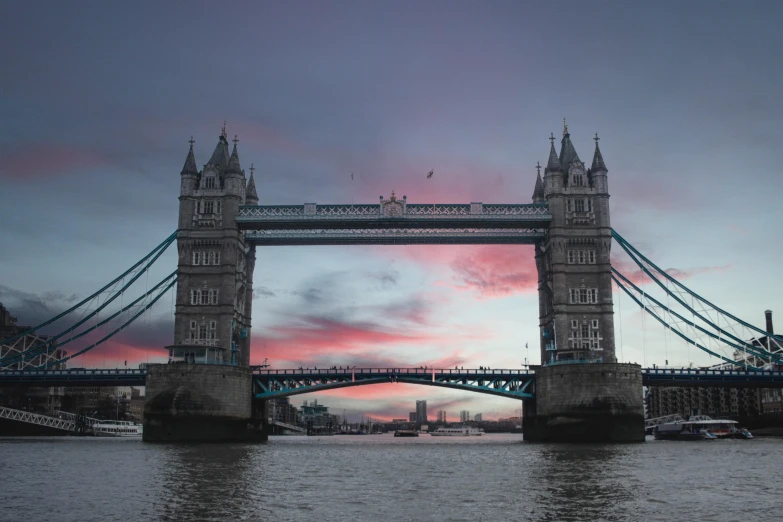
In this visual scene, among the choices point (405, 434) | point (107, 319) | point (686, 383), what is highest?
point (107, 319)

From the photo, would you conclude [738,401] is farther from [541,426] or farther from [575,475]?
[575,475]

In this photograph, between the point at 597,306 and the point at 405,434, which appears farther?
the point at 405,434

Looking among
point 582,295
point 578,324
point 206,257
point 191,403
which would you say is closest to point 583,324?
point 578,324

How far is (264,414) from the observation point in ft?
321

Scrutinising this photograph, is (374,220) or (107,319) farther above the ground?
(374,220)

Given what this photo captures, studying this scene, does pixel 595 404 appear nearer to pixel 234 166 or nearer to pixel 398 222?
pixel 398 222

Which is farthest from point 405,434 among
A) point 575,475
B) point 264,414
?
point 575,475

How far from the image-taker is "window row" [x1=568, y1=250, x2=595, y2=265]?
91.4m

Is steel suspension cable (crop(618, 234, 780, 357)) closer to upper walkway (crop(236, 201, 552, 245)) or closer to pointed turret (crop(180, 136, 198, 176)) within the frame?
upper walkway (crop(236, 201, 552, 245))

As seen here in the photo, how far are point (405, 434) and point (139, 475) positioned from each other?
534 ft

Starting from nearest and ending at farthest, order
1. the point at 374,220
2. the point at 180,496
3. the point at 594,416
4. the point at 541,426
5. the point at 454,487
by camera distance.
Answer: the point at 180,496 < the point at 454,487 < the point at 594,416 < the point at 541,426 < the point at 374,220

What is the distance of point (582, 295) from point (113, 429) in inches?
3663

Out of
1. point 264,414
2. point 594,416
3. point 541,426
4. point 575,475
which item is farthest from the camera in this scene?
point 264,414

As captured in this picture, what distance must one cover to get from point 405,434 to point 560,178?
121 m
